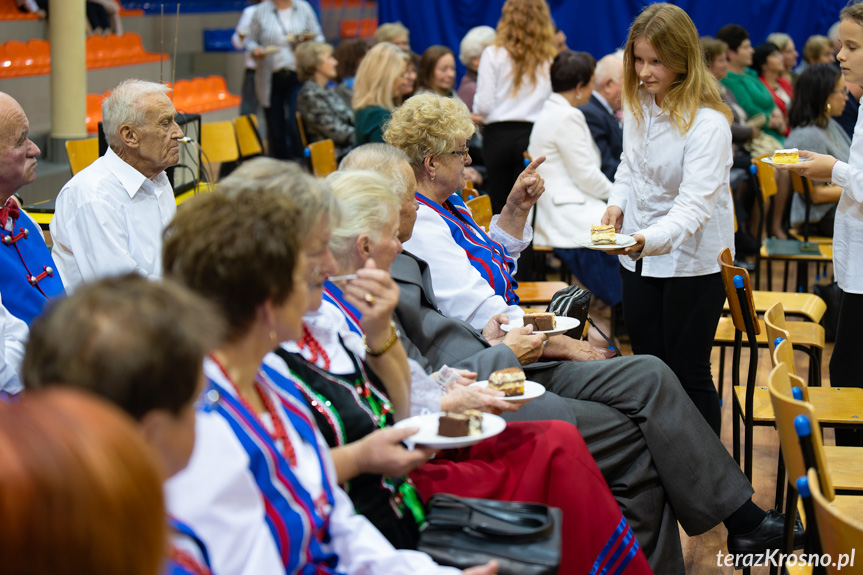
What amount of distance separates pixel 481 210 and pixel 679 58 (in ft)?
4.51

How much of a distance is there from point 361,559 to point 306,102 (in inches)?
215

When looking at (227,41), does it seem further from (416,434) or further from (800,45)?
(416,434)

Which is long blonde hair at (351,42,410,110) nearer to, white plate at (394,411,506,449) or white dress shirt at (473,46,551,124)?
white dress shirt at (473,46,551,124)

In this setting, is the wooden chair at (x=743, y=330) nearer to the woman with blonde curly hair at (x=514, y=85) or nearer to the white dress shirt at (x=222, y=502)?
the white dress shirt at (x=222, y=502)

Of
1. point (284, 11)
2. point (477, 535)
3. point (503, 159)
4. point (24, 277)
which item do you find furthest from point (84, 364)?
point (284, 11)

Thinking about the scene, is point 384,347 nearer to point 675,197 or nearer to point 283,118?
point 675,197

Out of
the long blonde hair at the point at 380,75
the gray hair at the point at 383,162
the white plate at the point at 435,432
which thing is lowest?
the white plate at the point at 435,432

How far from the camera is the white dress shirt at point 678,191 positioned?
2973mm

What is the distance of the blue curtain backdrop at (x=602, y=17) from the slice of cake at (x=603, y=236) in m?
8.80

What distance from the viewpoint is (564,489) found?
6.53ft

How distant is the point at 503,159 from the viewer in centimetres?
578

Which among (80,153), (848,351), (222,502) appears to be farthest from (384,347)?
(80,153)

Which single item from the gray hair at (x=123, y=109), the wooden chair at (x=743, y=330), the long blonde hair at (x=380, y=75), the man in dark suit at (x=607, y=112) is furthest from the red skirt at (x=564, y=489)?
the long blonde hair at (x=380, y=75)

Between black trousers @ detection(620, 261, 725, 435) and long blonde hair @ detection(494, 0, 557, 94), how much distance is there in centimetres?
285
